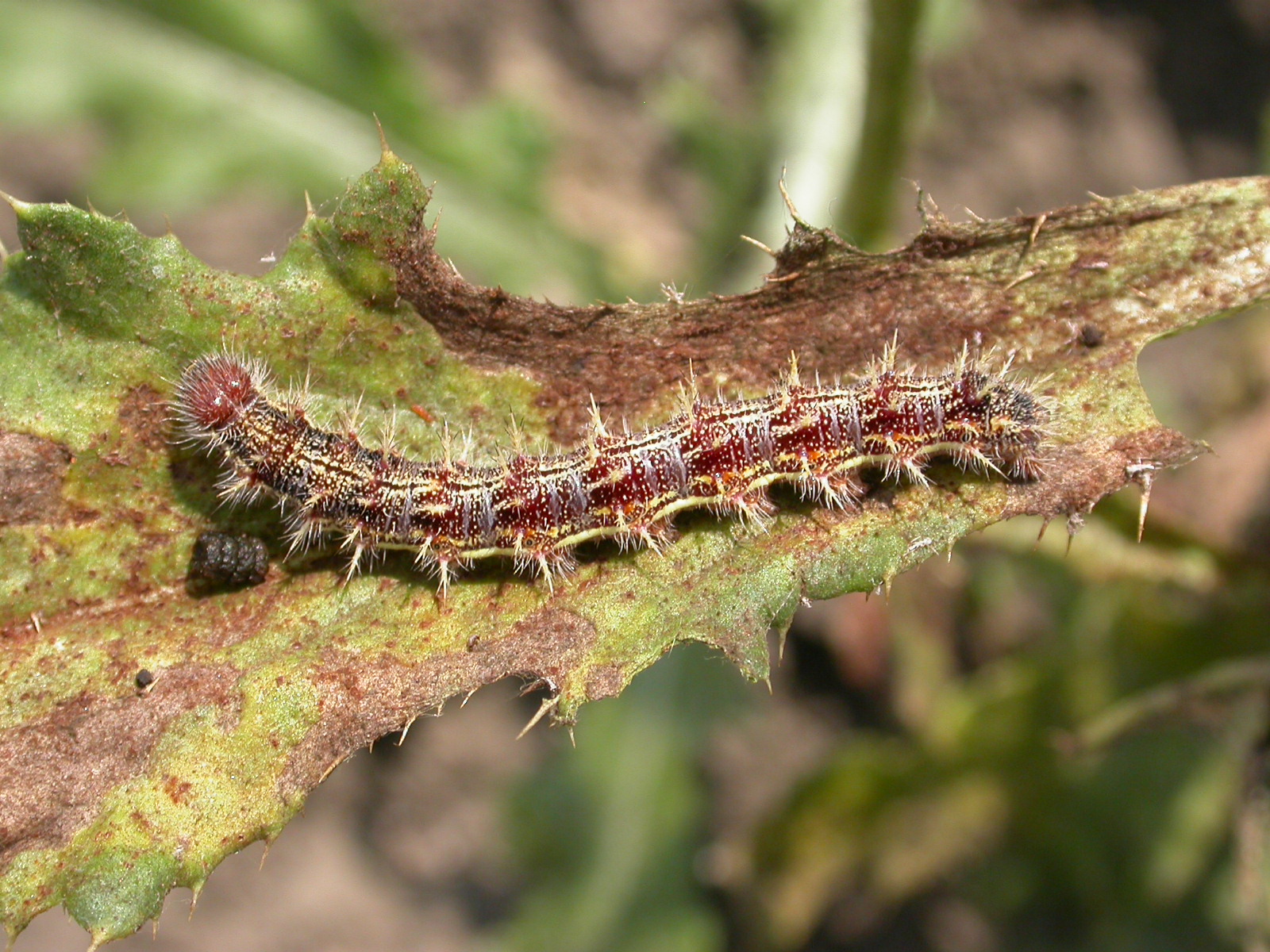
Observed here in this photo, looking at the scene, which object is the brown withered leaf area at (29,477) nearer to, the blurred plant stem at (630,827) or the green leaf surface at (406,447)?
the green leaf surface at (406,447)

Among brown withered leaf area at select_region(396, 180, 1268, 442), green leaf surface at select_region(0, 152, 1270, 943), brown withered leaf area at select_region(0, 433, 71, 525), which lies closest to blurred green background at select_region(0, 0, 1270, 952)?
brown withered leaf area at select_region(396, 180, 1268, 442)

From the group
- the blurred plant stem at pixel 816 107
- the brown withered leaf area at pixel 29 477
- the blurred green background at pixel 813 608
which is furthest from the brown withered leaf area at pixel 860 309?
the blurred plant stem at pixel 816 107

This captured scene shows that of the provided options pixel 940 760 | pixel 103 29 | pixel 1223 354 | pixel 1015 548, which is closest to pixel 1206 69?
pixel 1223 354

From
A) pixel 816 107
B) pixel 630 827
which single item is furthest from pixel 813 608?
pixel 816 107

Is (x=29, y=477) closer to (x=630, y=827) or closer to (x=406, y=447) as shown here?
(x=406, y=447)

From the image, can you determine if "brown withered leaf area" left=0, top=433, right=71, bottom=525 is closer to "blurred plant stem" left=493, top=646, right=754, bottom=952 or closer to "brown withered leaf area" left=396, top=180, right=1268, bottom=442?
"brown withered leaf area" left=396, top=180, right=1268, bottom=442
